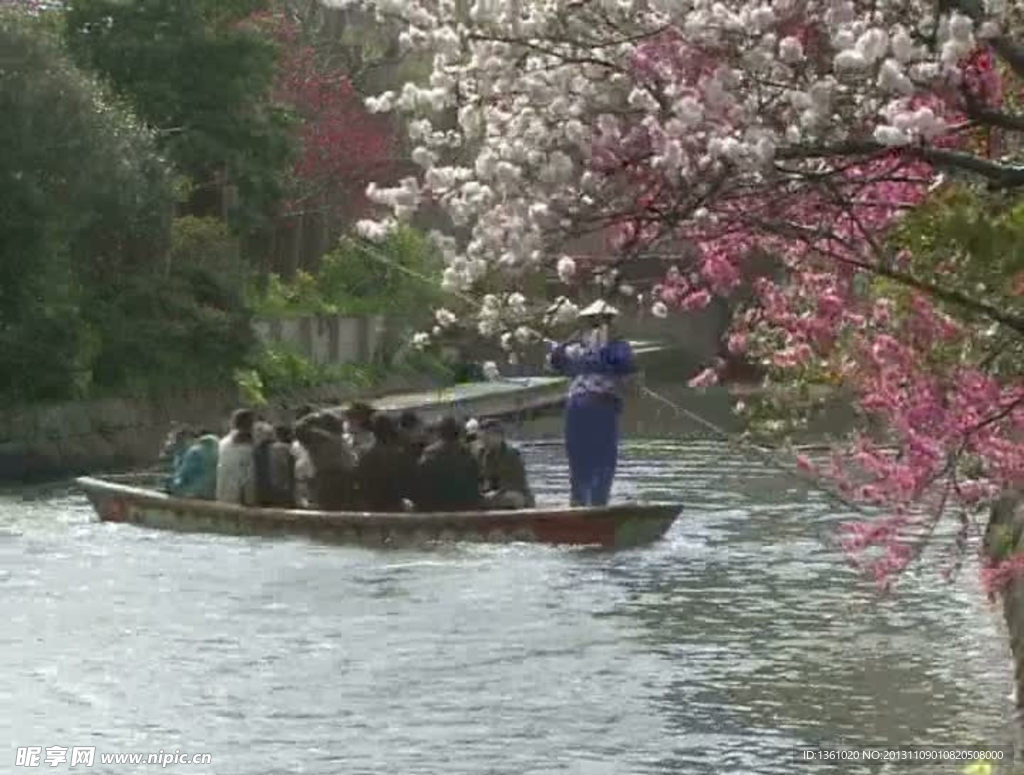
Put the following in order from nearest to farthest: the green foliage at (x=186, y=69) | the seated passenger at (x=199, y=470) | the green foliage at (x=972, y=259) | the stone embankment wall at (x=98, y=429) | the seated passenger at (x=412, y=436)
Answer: the green foliage at (x=972, y=259)
the seated passenger at (x=412, y=436)
the seated passenger at (x=199, y=470)
the stone embankment wall at (x=98, y=429)
the green foliage at (x=186, y=69)

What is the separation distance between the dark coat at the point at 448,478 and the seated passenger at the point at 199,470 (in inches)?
111

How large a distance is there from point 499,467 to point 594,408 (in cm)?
181

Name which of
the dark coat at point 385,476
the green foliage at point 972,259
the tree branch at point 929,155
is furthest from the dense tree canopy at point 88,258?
the tree branch at point 929,155

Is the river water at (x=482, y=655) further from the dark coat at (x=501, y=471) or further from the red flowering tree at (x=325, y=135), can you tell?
the red flowering tree at (x=325, y=135)

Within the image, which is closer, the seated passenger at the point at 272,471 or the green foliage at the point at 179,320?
the seated passenger at the point at 272,471

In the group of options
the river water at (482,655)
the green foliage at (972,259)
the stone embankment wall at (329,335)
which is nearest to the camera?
the green foliage at (972,259)

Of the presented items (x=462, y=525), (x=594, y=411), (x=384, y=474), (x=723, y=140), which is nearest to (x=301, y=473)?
(x=384, y=474)

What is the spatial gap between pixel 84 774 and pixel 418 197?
4.02 m

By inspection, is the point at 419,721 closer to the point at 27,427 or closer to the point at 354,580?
the point at 354,580

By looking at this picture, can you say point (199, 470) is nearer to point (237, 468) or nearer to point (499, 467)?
point (237, 468)

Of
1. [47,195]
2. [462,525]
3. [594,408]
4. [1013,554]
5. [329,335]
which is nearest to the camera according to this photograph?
[1013,554]

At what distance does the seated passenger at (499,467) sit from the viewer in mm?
23766

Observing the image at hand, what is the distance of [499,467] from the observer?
2403 cm

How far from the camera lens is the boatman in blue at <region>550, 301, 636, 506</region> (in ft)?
71.5
